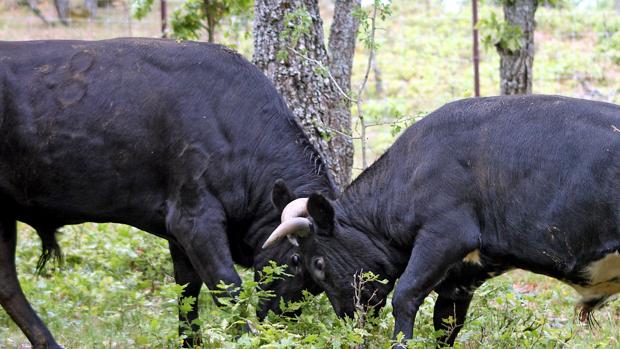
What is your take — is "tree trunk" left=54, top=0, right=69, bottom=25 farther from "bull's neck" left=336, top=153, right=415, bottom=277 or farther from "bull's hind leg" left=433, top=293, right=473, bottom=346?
"bull's hind leg" left=433, top=293, right=473, bottom=346

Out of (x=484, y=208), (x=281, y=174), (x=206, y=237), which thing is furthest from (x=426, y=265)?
(x=206, y=237)

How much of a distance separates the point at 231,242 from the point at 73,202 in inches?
42.6

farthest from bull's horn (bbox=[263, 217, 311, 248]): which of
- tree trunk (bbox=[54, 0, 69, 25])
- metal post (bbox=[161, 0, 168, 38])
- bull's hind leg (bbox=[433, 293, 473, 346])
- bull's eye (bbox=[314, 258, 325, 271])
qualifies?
tree trunk (bbox=[54, 0, 69, 25])

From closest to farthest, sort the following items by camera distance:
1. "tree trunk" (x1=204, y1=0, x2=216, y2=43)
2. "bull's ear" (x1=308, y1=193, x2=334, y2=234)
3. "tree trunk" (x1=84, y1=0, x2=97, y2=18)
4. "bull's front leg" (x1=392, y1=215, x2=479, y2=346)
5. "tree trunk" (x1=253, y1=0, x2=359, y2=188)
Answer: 1. "bull's front leg" (x1=392, y1=215, x2=479, y2=346)
2. "bull's ear" (x1=308, y1=193, x2=334, y2=234)
3. "tree trunk" (x1=253, y1=0, x2=359, y2=188)
4. "tree trunk" (x1=204, y1=0, x2=216, y2=43)
5. "tree trunk" (x1=84, y1=0, x2=97, y2=18)

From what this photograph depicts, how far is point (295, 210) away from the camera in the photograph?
638 cm

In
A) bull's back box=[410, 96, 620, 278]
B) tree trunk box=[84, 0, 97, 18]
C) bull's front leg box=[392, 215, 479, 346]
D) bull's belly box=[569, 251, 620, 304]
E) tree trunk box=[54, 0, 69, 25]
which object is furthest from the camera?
tree trunk box=[54, 0, 69, 25]

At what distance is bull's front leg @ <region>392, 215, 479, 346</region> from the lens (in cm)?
586

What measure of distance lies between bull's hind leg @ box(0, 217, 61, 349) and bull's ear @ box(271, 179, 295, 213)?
173cm

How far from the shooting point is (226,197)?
6.44m

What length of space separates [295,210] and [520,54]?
453 centimetres

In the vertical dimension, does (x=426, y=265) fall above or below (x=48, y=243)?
above

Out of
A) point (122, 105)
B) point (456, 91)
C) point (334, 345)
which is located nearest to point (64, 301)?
point (122, 105)

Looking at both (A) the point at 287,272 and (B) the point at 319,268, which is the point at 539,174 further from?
(A) the point at 287,272

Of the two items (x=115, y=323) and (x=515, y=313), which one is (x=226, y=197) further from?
(x=515, y=313)
